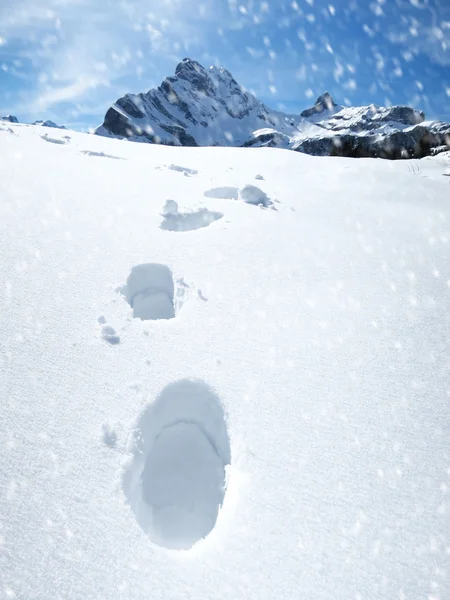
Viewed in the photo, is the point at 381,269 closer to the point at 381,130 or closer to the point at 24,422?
the point at 24,422

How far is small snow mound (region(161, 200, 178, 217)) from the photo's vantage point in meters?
4.67

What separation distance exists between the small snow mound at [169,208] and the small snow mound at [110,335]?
236cm

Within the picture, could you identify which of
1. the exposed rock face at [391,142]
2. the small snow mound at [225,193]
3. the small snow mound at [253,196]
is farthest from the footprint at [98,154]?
the exposed rock face at [391,142]

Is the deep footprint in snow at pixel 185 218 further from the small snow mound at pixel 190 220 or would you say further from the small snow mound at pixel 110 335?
the small snow mound at pixel 110 335

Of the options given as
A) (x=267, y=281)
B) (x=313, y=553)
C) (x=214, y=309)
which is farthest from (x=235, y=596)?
(x=267, y=281)

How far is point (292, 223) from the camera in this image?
5.01 m

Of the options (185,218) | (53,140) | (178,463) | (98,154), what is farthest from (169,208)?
(53,140)

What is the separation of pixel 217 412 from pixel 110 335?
3.17ft

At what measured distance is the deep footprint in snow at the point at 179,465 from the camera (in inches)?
74.7

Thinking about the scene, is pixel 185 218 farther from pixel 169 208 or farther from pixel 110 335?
pixel 110 335

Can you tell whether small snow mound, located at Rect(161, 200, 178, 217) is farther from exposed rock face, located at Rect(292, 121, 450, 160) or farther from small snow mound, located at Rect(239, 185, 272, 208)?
exposed rock face, located at Rect(292, 121, 450, 160)

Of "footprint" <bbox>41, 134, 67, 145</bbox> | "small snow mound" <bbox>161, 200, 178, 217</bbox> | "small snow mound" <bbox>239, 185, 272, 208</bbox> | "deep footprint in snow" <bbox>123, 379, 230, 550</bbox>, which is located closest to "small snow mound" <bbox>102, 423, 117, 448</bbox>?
"deep footprint in snow" <bbox>123, 379, 230, 550</bbox>

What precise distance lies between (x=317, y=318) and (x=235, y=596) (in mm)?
2042

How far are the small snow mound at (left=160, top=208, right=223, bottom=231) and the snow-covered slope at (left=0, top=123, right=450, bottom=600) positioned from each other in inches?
6.2
